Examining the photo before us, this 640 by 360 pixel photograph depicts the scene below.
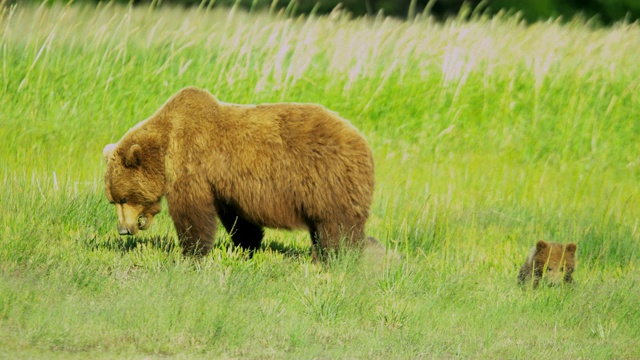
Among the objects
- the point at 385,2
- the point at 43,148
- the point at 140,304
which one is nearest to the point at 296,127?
the point at 140,304

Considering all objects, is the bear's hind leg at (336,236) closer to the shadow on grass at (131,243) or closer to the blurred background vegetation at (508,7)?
the shadow on grass at (131,243)

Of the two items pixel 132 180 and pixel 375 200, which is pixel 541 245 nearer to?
pixel 375 200

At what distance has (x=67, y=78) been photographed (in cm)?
1089

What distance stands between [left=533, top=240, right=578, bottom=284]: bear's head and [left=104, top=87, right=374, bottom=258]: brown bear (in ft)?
4.05

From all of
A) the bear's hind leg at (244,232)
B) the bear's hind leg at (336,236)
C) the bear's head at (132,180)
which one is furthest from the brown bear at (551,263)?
the bear's head at (132,180)

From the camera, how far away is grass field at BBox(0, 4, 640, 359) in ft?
17.1

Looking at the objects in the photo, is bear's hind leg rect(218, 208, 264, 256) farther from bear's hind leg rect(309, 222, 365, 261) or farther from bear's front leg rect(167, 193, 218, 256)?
bear's hind leg rect(309, 222, 365, 261)

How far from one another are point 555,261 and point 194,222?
242 cm

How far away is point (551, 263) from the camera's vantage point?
652 centimetres

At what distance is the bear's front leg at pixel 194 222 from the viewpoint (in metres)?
6.33

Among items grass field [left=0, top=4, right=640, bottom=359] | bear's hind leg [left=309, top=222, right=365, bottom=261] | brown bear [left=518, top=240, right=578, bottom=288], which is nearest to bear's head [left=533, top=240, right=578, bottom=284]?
brown bear [left=518, top=240, right=578, bottom=288]

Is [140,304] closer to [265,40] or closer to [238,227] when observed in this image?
[238,227]

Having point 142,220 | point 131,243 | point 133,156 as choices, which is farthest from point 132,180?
point 131,243

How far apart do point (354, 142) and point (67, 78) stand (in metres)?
5.59
